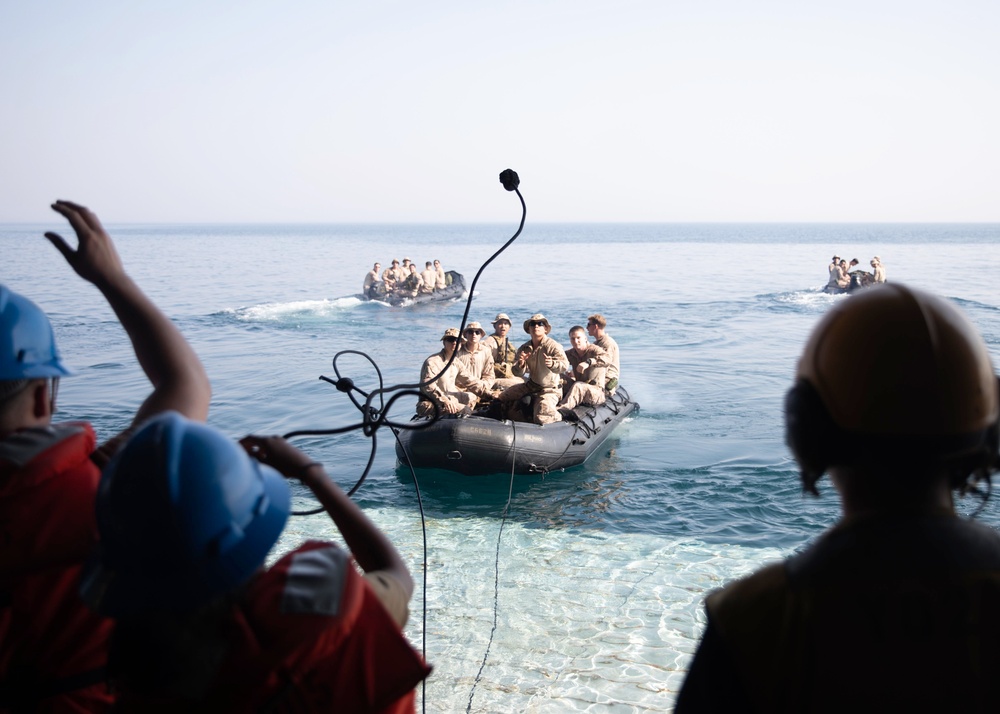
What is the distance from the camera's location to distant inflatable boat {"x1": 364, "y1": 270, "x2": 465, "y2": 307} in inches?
1077

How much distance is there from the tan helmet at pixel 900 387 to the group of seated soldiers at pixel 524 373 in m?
7.95

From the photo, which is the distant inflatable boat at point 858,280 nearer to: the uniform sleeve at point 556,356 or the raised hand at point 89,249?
the uniform sleeve at point 556,356

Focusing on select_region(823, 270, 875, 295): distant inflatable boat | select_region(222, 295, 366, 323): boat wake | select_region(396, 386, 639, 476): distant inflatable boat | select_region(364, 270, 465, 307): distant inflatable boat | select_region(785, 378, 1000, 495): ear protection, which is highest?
select_region(785, 378, 1000, 495): ear protection

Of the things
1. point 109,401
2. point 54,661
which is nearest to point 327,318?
point 109,401

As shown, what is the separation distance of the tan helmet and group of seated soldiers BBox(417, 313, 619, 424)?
26.1ft

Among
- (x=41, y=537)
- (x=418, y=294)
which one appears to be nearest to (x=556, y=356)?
(x=41, y=537)

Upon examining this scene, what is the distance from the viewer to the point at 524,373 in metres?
10.8

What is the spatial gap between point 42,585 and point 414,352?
19.6m

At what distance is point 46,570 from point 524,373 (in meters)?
9.45

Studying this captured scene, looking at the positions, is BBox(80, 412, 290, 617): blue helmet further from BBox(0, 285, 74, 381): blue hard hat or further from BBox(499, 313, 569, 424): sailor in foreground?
BBox(499, 313, 569, 424): sailor in foreground

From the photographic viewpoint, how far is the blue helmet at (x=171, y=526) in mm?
1137

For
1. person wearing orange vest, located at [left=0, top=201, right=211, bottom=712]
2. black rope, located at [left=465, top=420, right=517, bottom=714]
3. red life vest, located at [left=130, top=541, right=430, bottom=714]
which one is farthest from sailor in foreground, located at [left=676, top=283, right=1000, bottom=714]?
black rope, located at [left=465, top=420, right=517, bottom=714]

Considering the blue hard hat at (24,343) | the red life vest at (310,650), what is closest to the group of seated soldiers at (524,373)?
the blue hard hat at (24,343)

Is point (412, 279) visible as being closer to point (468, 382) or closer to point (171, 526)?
point (468, 382)
